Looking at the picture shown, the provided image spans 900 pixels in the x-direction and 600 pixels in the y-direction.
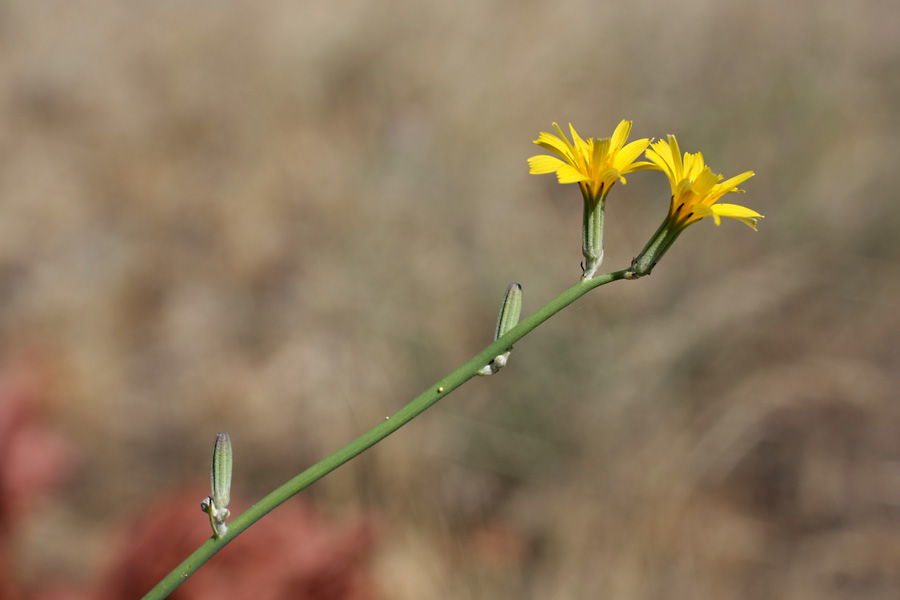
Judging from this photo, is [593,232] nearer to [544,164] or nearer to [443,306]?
[544,164]

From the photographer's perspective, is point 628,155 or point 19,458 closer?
point 628,155

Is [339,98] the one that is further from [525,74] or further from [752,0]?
[752,0]

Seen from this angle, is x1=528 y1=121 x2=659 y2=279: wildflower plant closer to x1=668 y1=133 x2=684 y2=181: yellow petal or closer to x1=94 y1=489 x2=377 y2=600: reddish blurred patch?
x1=668 y1=133 x2=684 y2=181: yellow petal

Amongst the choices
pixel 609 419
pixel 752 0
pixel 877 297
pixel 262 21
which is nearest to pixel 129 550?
pixel 609 419

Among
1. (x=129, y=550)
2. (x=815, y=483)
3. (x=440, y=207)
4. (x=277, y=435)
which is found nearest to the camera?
(x=129, y=550)

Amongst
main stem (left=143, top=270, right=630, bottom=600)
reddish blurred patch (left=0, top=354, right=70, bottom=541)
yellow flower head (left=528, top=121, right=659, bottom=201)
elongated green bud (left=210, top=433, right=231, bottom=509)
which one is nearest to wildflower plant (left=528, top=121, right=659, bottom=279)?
yellow flower head (left=528, top=121, right=659, bottom=201)

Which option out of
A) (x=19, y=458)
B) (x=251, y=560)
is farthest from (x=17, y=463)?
(x=251, y=560)
